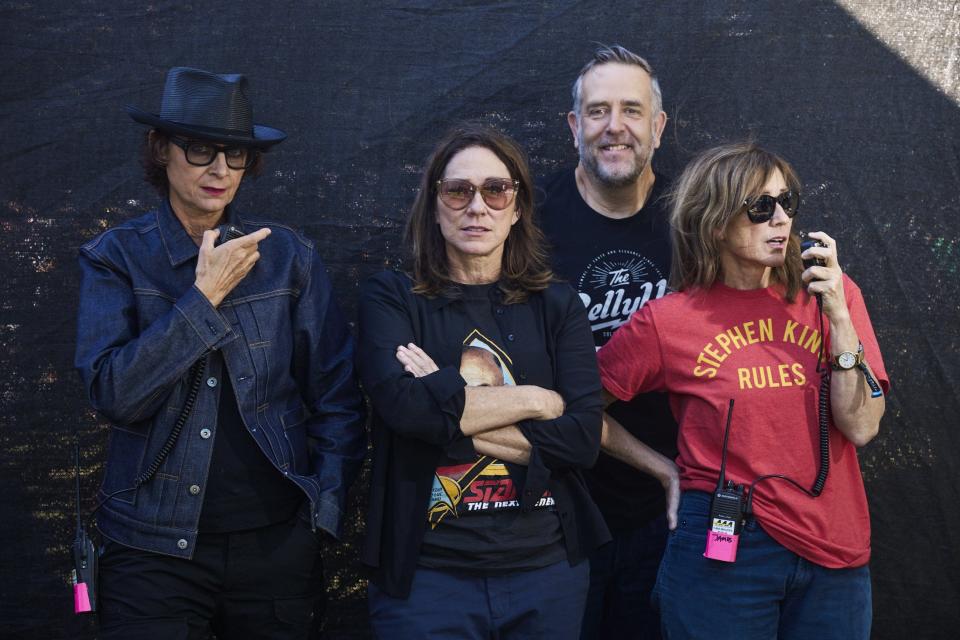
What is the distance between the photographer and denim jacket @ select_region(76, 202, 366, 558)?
2531 millimetres

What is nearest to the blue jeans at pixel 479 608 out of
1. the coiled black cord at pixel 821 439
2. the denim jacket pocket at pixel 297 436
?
the denim jacket pocket at pixel 297 436

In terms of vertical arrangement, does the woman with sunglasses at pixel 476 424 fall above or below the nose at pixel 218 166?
below

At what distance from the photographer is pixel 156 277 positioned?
271cm

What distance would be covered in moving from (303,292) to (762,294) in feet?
4.42

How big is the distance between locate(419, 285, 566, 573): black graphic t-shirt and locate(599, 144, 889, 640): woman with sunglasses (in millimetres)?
413

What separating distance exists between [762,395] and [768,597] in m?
0.53

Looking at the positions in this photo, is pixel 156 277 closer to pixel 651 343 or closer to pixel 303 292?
pixel 303 292

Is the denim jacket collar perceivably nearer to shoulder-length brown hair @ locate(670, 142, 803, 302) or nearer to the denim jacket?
the denim jacket

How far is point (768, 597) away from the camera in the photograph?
2502 mm

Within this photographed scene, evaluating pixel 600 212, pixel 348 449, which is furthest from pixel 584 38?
pixel 348 449


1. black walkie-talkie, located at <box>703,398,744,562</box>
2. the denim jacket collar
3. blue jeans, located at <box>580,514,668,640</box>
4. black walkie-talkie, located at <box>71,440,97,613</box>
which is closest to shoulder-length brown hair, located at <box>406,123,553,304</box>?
the denim jacket collar

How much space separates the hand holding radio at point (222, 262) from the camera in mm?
2596

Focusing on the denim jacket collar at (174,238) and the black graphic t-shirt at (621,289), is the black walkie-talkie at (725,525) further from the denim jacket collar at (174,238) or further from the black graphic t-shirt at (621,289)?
the denim jacket collar at (174,238)

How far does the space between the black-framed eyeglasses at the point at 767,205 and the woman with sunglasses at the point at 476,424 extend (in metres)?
0.55
